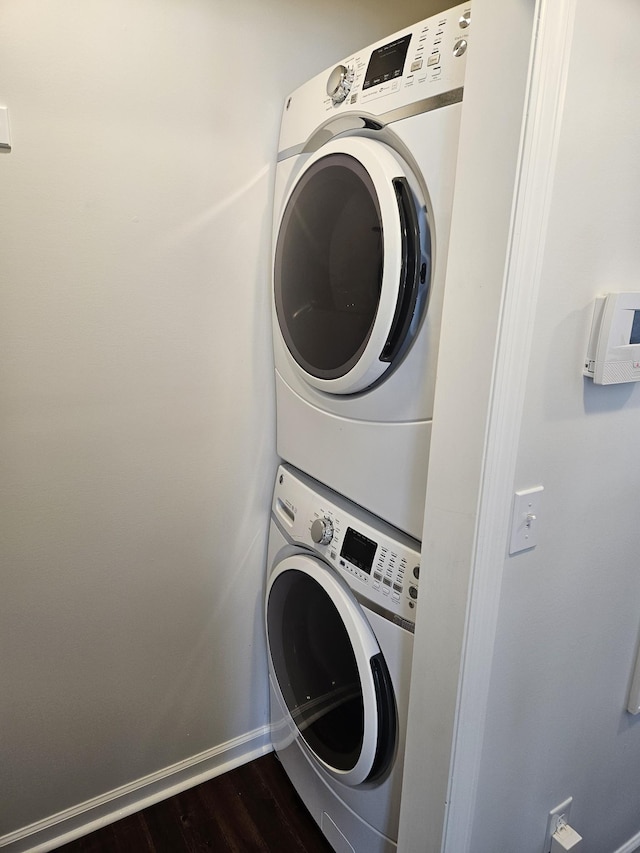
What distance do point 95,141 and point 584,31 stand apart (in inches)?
36.0

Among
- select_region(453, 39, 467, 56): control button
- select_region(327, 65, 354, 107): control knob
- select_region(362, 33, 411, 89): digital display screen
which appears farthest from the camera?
select_region(327, 65, 354, 107): control knob

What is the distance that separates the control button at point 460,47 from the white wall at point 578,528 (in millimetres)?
176

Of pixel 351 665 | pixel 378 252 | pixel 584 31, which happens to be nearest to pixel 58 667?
pixel 351 665

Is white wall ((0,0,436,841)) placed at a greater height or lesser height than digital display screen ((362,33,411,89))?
lesser

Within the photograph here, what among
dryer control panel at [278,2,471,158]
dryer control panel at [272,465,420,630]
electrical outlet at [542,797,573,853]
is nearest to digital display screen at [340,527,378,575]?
dryer control panel at [272,465,420,630]

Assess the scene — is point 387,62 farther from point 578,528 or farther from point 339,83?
point 578,528

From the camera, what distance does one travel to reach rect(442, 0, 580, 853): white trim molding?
2.48ft

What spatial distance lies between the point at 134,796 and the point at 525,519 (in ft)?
4.46

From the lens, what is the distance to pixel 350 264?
1096 mm

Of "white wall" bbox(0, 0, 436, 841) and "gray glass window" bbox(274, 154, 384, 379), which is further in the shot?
"white wall" bbox(0, 0, 436, 841)

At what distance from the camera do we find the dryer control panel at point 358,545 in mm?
1089

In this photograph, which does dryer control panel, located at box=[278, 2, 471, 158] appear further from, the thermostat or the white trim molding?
the thermostat

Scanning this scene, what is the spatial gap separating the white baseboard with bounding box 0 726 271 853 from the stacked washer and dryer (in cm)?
29

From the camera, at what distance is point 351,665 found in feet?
3.99
